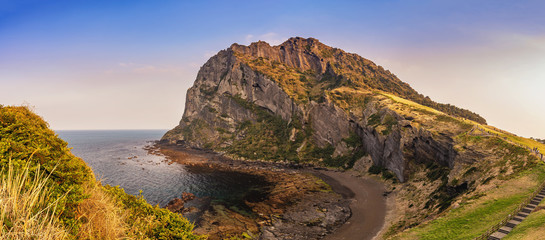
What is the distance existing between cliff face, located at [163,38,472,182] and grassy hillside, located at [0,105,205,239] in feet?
184

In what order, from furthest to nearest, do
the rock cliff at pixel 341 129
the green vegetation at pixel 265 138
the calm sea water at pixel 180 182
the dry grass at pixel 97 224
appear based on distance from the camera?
the green vegetation at pixel 265 138
the calm sea water at pixel 180 182
the rock cliff at pixel 341 129
the dry grass at pixel 97 224

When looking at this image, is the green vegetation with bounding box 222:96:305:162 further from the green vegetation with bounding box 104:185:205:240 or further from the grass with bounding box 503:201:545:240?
the green vegetation with bounding box 104:185:205:240

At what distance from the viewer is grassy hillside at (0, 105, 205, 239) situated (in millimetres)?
5684

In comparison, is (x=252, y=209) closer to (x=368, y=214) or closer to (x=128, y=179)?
(x=368, y=214)

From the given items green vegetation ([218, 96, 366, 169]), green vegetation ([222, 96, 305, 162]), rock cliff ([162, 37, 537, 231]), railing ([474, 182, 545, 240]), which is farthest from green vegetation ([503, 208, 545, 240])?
green vegetation ([222, 96, 305, 162])

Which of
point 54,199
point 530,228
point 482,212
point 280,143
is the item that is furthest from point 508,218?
point 280,143

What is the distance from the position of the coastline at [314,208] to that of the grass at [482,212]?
11049 mm

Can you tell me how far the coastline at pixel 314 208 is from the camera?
37562mm

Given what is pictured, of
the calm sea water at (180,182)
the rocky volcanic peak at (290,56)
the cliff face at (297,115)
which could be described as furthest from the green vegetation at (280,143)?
the rocky volcanic peak at (290,56)

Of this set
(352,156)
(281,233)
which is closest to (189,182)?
(281,233)

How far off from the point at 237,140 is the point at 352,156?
72018 millimetres

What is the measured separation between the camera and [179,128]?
7515 inches

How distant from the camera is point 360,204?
48.9 metres

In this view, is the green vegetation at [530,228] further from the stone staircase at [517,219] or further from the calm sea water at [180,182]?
the calm sea water at [180,182]
